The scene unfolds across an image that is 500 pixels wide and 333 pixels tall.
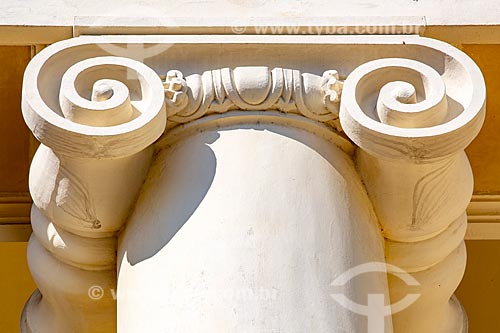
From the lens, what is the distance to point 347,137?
476 centimetres

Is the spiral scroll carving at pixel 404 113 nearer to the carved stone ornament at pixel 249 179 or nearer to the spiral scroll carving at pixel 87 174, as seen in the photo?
the carved stone ornament at pixel 249 179

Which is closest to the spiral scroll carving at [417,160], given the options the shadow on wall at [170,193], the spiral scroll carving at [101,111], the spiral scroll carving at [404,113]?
the spiral scroll carving at [404,113]

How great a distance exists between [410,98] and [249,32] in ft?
1.65

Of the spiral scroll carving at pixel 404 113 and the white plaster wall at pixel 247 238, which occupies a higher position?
the spiral scroll carving at pixel 404 113

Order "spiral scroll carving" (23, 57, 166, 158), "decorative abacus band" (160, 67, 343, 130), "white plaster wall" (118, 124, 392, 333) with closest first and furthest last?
"white plaster wall" (118, 124, 392, 333)
"spiral scroll carving" (23, 57, 166, 158)
"decorative abacus band" (160, 67, 343, 130)

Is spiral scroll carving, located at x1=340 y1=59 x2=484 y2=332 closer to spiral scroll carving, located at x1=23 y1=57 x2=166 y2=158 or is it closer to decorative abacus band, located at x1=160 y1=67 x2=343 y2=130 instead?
decorative abacus band, located at x1=160 y1=67 x2=343 y2=130

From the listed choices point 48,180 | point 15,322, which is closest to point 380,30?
point 48,180

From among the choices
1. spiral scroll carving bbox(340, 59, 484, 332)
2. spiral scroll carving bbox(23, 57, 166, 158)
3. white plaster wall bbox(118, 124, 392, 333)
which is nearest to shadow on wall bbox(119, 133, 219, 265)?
white plaster wall bbox(118, 124, 392, 333)

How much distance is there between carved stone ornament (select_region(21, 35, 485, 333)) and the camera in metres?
4.42

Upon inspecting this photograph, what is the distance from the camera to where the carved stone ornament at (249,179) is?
442cm

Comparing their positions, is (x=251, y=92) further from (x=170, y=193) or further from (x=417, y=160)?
(x=417, y=160)

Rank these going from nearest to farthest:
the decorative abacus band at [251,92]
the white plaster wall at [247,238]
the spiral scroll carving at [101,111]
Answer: the white plaster wall at [247,238], the spiral scroll carving at [101,111], the decorative abacus band at [251,92]

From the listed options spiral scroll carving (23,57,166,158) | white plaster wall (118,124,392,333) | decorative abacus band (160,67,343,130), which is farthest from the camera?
decorative abacus band (160,67,343,130)

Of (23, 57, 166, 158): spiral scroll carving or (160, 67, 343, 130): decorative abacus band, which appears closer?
(23, 57, 166, 158): spiral scroll carving
